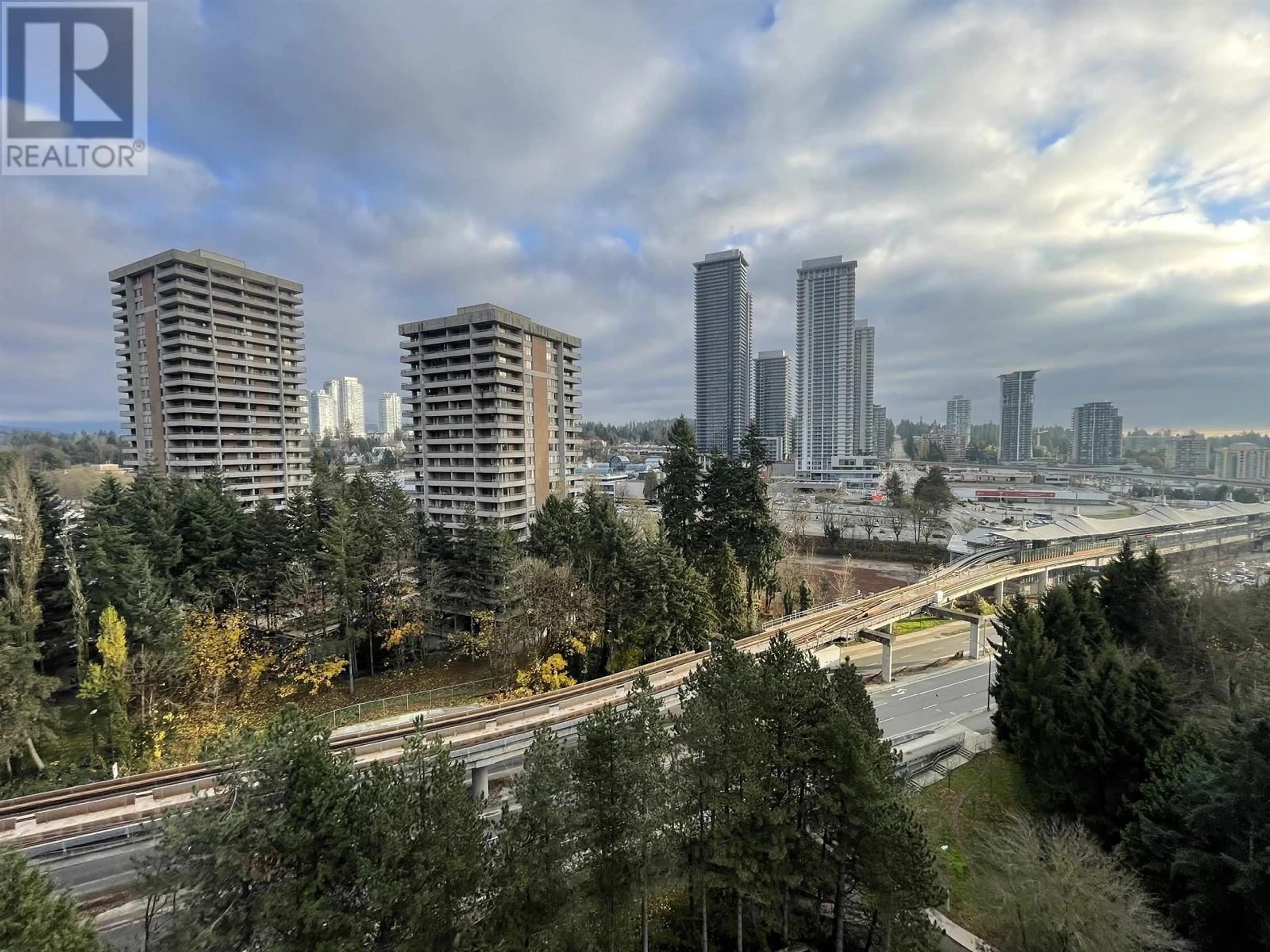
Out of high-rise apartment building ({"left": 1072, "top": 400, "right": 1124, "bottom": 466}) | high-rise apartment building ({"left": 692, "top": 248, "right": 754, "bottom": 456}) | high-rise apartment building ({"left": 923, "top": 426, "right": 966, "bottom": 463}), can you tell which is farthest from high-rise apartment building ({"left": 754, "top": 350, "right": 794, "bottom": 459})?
high-rise apartment building ({"left": 1072, "top": 400, "right": 1124, "bottom": 466})

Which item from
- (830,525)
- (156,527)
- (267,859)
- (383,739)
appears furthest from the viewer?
(830,525)

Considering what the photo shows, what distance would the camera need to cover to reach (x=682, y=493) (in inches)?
1250

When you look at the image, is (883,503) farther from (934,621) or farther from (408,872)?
(408,872)

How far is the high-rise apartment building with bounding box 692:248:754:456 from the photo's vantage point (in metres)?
143

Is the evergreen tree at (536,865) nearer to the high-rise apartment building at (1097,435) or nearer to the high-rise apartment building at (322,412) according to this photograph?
the high-rise apartment building at (322,412)

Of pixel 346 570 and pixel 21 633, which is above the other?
pixel 346 570

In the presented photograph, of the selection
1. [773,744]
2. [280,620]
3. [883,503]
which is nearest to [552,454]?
[280,620]

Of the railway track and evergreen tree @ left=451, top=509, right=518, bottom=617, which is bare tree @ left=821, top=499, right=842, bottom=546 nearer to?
the railway track

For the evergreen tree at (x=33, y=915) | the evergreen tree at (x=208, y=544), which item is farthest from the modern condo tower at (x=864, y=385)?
the evergreen tree at (x=33, y=915)

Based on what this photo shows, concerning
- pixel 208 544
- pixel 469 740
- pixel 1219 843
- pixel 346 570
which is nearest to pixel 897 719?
pixel 1219 843

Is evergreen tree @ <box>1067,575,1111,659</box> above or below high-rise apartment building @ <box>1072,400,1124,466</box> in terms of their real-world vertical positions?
below

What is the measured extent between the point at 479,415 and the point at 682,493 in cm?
1724

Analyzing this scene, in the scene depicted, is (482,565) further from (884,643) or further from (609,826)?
(884,643)

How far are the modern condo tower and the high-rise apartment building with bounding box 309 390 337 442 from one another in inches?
5315
